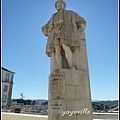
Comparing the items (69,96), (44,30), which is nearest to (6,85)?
(44,30)

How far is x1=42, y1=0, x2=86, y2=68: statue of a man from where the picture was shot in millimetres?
7617

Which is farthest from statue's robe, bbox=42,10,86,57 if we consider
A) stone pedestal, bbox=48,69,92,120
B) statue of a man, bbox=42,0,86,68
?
stone pedestal, bbox=48,69,92,120

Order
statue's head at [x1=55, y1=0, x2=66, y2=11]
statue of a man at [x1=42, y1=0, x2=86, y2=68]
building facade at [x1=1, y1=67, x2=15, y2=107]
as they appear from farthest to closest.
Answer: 1. building facade at [x1=1, y1=67, x2=15, y2=107]
2. statue's head at [x1=55, y1=0, x2=66, y2=11]
3. statue of a man at [x1=42, y1=0, x2=86, y2=68]

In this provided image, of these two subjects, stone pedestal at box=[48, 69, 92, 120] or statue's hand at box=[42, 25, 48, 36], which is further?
statue's hand at box=[42, 25, 48, 36]

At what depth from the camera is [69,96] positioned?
21.6 ft

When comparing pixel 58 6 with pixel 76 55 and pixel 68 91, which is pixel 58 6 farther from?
pixel 68 91

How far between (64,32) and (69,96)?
133 inches

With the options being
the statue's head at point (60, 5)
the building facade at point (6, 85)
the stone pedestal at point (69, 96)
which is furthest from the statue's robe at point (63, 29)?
the building facade at point (6, 85)

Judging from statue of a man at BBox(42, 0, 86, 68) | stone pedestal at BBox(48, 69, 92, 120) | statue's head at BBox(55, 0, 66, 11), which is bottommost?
stone pedestal at BBox(48, 69, 92, 120)

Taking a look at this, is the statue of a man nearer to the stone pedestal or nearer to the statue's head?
the statue's head

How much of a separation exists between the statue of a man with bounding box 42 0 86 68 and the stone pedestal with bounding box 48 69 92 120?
718 millimetres

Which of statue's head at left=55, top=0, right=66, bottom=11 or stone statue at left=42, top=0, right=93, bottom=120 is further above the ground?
statue's head at left=55, top=0, right=66, bottom=11

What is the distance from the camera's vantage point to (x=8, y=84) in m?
57.4

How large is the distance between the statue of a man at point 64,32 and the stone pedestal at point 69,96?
718mm
